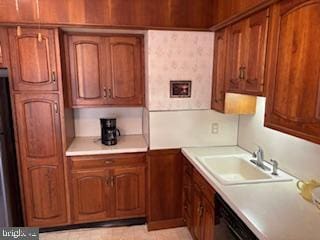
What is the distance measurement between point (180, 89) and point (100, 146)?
1.04 metres

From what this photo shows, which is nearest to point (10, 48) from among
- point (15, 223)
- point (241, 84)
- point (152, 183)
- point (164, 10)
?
point (164, 10)

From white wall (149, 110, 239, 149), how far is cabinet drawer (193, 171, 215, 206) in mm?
439

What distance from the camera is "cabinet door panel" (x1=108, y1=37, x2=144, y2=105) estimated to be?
2502 millimetres

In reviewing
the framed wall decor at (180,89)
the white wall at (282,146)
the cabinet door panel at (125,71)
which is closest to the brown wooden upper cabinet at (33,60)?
the cabinet door panel at (125,71)

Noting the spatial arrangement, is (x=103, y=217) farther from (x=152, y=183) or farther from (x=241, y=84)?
(x=241, y=84)

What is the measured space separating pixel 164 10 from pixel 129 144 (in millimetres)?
1389

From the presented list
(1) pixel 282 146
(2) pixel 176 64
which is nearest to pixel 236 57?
(2) pixel 176 64

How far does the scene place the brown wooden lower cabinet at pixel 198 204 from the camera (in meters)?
1.78

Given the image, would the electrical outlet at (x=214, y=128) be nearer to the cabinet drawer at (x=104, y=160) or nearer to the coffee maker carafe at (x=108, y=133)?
the cabinet drawer at (x=104, y=160)

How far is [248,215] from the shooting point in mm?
1271

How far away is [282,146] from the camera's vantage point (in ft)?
6.18

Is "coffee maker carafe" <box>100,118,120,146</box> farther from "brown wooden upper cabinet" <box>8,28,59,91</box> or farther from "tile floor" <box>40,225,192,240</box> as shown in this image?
"tile floor" <box>40,225,192,240</box>

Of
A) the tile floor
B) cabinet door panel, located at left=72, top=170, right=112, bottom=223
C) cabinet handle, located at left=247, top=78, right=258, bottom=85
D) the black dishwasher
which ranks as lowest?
the tile floor

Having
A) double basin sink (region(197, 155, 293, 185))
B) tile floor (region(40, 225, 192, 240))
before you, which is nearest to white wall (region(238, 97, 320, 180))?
double basin sink (region(197, 155, 293, 185))
